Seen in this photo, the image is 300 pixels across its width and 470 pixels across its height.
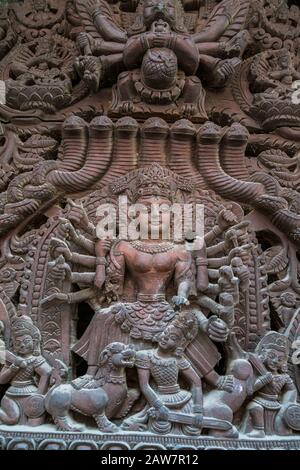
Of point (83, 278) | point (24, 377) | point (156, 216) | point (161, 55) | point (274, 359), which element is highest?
point (161, 55)

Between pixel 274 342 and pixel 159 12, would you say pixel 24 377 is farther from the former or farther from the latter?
pixel 159 12

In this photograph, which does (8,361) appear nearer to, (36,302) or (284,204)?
(36,302)

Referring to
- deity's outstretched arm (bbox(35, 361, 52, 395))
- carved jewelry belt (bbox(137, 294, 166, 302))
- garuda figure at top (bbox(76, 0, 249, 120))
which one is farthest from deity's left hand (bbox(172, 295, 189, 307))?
garuda figure at top (bbox(76, 0, 249, 120))

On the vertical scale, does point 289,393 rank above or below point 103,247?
below

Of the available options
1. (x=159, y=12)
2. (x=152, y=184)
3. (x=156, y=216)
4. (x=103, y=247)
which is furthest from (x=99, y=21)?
(x=103, y=247)

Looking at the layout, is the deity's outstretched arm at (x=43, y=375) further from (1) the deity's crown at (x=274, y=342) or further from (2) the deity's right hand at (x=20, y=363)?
(1) the deity's crown at (x=274, y=342)

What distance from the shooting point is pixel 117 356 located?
3523 mm

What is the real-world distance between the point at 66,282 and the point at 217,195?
4.08ft

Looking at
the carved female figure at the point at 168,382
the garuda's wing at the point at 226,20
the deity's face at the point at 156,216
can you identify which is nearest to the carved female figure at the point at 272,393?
the carved female figure at the point at 168,382

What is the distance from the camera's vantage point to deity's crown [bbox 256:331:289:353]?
12.3 ft

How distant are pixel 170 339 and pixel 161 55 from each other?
6.82ft

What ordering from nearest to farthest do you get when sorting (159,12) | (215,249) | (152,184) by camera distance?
1. (215,249)
2. (152,184)
3. (159,12)

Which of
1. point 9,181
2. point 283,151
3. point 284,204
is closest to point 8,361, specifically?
point 9,181

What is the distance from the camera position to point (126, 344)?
370cm
